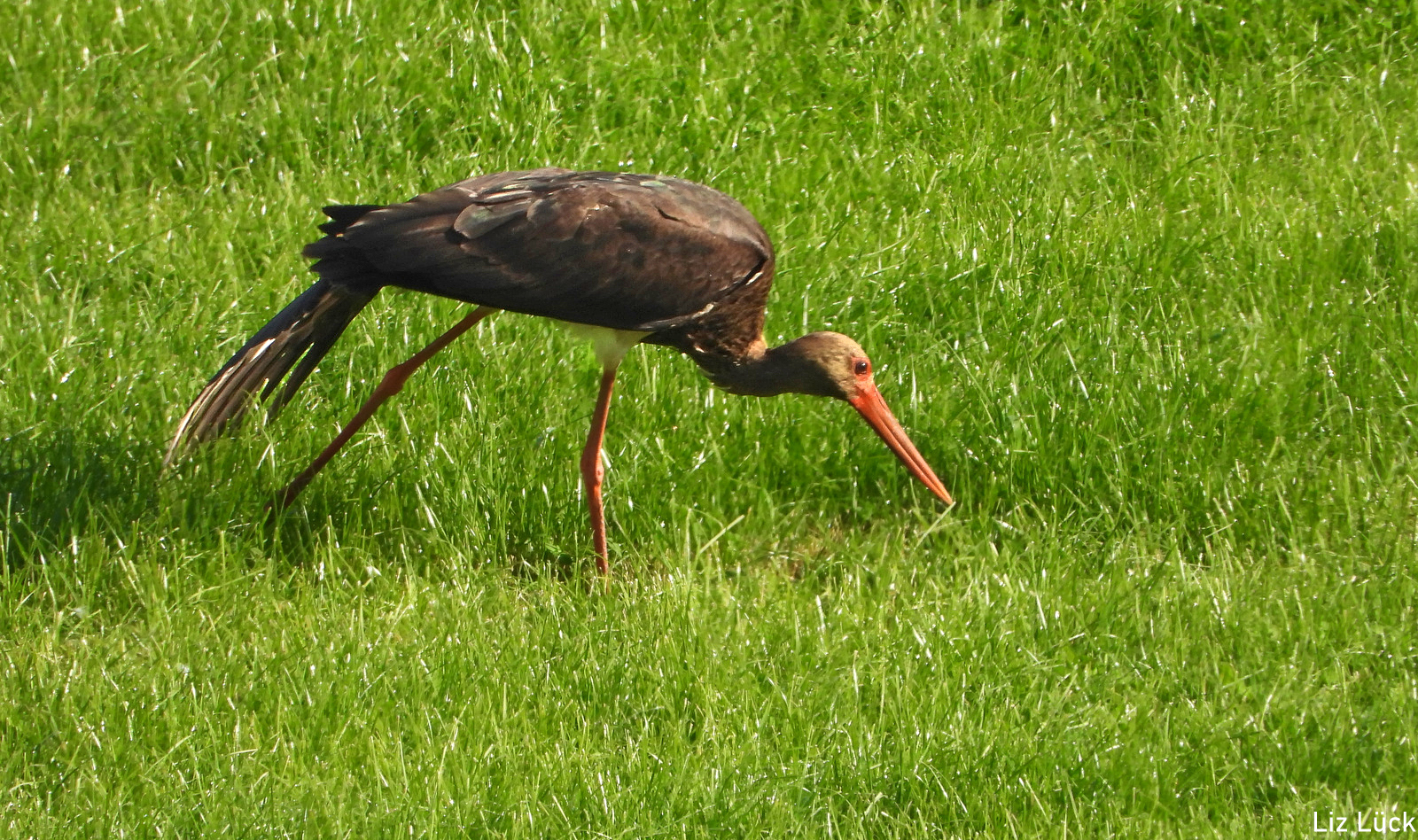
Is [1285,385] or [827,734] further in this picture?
[1285,385]

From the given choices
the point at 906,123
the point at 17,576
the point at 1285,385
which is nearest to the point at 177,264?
the point at 17,576

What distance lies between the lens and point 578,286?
16.0 ft

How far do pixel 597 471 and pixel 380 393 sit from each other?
72 centimetres

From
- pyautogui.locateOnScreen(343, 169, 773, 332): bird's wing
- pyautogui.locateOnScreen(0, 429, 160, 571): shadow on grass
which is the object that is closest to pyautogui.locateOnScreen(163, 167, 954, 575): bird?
pyautogui.locateOnScreen(343, 169, 773, 332): bird's wing

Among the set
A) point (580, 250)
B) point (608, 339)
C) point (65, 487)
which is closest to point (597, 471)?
point (608, 339)

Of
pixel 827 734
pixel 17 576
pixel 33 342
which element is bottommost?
pixel 827 734

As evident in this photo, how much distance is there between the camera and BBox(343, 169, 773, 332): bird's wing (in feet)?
15.4

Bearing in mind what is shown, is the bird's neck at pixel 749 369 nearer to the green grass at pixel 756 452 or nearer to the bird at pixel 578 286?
the bird at pixel 578 286

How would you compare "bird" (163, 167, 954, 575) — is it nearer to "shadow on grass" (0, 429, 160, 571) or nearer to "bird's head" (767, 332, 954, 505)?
"bird's head" (767, 332, 954, 505)

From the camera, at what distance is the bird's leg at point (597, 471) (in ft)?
16.2

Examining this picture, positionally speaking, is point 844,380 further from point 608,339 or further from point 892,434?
point 608,339

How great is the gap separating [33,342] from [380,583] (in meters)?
1.50

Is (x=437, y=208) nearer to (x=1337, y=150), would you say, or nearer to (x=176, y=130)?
(x=176, y=130)

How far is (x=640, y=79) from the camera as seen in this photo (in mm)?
6586
